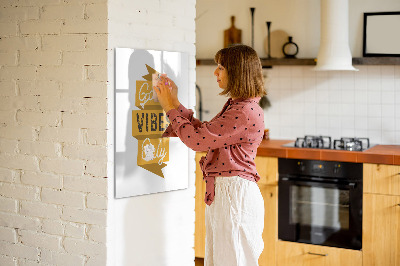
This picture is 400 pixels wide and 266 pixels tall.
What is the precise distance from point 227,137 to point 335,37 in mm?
2086

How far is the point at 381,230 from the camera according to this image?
3807mm

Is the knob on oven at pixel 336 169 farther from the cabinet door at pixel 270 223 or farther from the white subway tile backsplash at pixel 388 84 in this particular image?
the white subway tile backsplash at pixel 388 84

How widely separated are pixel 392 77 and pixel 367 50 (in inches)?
11.2

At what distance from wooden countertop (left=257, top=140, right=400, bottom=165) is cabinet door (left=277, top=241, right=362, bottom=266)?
0.64m

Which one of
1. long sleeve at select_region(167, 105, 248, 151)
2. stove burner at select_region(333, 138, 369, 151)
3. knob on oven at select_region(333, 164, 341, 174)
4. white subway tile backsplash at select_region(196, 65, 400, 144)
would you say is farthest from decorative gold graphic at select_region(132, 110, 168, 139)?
white subway tile backsplash at select_region(196, 65, 400, 144)

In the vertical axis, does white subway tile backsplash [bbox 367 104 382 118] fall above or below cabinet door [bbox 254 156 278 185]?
above

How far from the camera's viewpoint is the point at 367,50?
4.39 meters

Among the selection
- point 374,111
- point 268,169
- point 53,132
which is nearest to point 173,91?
point 53,132

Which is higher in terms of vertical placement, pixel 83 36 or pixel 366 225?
pixel 83 36

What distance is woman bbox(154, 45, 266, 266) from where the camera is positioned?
255 centimetres

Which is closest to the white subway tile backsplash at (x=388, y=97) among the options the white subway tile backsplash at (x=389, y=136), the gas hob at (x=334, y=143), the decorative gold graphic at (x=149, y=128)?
the white subway tile backsplash at (x=389, y=136)

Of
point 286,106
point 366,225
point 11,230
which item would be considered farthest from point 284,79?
point 11,230

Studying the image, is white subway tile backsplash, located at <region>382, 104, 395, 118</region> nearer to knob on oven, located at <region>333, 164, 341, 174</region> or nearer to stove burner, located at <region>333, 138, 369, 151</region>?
stove burner, located at <region>333, 138, 369, 151</region>

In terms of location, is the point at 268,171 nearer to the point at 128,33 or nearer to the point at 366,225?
the point at 366,225
